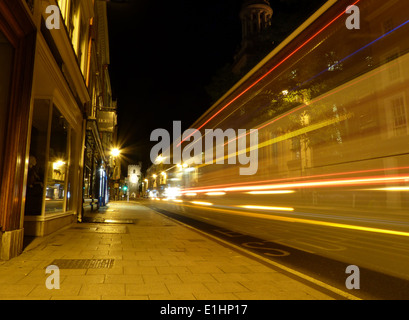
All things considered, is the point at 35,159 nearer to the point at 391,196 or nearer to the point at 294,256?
the point at 294,256

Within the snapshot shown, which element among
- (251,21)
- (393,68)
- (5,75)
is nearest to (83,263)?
(5,75)

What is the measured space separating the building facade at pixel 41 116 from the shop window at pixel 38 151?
0.02 meters

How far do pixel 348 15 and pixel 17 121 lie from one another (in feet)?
19.7

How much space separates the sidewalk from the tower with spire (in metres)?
33.2

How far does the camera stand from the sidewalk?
3668mm

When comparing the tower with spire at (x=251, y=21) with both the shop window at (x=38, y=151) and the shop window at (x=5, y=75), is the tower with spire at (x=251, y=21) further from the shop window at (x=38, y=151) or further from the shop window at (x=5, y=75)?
the shop window at (x=5, y=75)

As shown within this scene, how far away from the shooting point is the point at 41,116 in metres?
8.55

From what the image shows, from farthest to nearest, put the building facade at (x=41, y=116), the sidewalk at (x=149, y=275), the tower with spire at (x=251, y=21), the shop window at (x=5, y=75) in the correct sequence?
the tower with spire at (x=251, y=21) < the shop window at (x=5, y=75) < the building facade at (x=41, y=116) < the sidewalk at (x=149, y=275)

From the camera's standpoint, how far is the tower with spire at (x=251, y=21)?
126ft

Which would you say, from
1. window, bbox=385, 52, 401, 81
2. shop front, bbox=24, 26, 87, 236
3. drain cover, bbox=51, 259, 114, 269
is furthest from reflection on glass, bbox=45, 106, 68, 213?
window, bbox=385, 52, 401, 81

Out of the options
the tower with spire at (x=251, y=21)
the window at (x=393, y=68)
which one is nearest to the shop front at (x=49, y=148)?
the window at (x=393, y=68)

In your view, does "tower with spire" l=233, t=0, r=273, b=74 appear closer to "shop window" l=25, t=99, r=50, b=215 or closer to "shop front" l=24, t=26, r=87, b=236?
"shop front" l=24, t=26, r=87, b=236

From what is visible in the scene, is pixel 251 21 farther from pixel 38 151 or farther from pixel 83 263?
pixel 83 263

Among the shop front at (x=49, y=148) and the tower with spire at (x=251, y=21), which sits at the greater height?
the tower with spire at (x=251, y=21)
